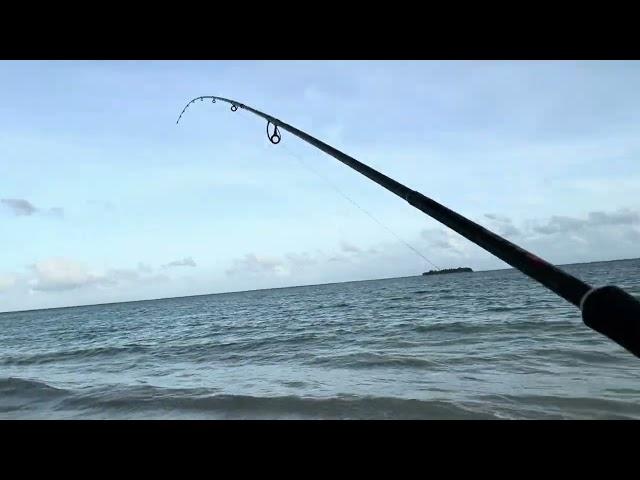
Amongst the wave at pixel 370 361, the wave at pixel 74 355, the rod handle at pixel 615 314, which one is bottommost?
the wave at pixel 74 355

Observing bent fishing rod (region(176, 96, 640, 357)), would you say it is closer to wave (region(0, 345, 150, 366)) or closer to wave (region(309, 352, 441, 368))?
wave (region(309, 352, 441, 368))

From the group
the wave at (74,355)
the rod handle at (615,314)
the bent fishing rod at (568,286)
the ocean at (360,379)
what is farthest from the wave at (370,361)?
the wave at (74,355)

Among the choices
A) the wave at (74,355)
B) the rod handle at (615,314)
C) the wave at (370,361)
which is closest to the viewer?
the rod handle at (615,314)

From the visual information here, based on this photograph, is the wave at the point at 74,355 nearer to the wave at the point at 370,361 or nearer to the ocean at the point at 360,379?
the ocean at the point at 360,379

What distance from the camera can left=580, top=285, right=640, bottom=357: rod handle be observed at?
1.06 m

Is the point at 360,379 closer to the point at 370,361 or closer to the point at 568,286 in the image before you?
the point at 370,361

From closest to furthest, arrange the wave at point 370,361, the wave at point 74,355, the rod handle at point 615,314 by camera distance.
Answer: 1. the rod handle at point 615,314
2. the wave at point 370,361
3. the wave at point 74,355

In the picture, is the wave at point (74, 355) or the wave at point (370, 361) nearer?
the wave at point (370, 361)

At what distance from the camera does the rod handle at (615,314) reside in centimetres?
106

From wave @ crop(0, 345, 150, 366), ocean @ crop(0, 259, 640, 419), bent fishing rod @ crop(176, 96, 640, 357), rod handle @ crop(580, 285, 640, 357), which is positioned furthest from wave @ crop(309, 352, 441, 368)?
wave @ crop(0, 345, 150, 366)

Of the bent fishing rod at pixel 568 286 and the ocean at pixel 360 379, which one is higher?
the bent fishing rod at pixel 568 286
